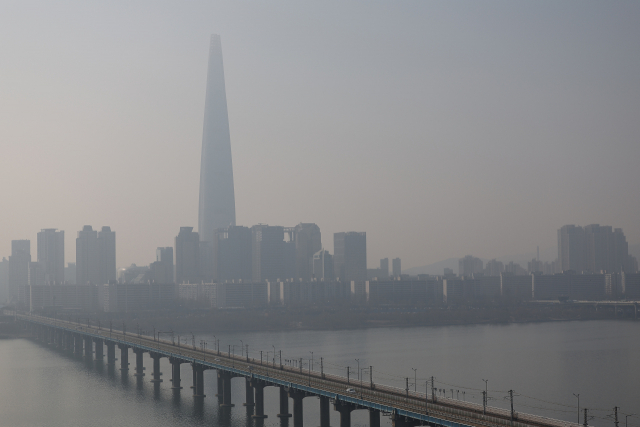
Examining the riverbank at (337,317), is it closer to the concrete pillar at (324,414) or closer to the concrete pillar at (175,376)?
the concrete pillar at (175,376)

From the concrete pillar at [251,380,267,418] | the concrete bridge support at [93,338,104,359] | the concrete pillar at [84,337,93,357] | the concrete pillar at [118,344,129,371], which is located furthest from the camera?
the concrete pillar at [84,337,93,357]

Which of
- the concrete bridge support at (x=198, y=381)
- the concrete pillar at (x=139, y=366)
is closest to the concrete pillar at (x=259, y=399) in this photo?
the concrete bridge support at (x=198, y=381)

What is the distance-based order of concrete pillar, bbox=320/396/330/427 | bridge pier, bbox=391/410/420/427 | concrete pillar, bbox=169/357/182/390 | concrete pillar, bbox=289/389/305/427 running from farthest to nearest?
concrete pillar, bbox=169/357/182/390 < concrete pillar, bbox=289/389/305/427 < concrete pillar, bbox=320/396/330/427 < bridge pier, bbox=391/410/420/427

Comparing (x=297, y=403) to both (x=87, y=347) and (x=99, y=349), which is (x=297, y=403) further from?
(x=87, y=347)

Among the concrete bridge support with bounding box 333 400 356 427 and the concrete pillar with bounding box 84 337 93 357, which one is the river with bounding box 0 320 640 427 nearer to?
the concrete pillar with bounding box 84 337 93 357

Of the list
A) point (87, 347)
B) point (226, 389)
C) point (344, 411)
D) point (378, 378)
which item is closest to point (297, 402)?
point (344, 411)

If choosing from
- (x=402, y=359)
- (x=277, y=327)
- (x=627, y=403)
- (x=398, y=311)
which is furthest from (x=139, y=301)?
(x=627, y=403)

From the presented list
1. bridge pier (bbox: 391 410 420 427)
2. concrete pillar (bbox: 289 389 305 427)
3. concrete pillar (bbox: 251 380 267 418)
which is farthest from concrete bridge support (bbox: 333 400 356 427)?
concrete pillar (bbox: 251 380 267 418)

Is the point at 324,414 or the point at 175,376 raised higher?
the point at 324,414
